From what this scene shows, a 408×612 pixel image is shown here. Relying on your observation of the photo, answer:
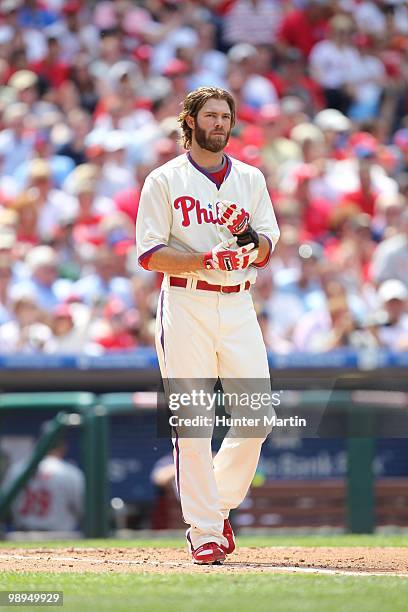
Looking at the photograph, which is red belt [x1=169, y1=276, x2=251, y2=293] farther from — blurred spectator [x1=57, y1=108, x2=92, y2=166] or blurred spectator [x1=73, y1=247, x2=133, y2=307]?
blurred spectator [x1=57, y1=108, x2=92, y2=166]

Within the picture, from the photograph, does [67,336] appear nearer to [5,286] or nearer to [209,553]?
[5,286]

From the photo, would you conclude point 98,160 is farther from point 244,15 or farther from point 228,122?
point 228,122

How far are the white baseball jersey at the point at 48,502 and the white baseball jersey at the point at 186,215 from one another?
381 centimetres

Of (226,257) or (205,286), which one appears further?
(205,286)

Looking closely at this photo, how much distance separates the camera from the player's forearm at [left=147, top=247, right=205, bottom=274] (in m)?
6.08

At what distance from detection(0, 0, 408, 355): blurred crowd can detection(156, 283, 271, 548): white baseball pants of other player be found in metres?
4.35

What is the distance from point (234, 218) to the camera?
611 cm

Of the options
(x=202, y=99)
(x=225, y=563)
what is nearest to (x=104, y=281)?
(x=202, y=99)

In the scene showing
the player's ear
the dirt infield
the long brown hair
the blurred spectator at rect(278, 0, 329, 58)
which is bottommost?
the dirt infield

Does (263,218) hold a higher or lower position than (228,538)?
Answer: higher

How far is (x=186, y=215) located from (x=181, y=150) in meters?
6.84

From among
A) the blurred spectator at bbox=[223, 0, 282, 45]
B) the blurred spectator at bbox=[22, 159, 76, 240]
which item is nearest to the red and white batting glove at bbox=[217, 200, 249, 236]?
the blurred spectator at bbox=[22, 159, 76, 240]

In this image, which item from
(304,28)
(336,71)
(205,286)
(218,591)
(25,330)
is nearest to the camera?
(218,591)

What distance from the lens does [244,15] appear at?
16.2 metres
